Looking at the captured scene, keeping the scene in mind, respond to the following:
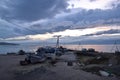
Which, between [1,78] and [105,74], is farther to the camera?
[1,78]

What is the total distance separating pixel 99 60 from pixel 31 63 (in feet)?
34.4

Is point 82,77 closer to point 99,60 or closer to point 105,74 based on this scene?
point 105,74

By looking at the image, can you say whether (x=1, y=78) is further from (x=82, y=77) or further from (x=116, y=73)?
(x=116, y=73)

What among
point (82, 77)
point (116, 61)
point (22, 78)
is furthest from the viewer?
point (116, 61)

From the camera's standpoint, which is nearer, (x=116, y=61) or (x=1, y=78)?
(x=1, y=78)

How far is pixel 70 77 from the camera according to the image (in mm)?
23453

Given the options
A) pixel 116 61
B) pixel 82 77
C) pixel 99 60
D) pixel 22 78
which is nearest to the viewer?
pixel 82 77

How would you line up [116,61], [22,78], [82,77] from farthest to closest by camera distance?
1. [116,61]
2. [22,78]
3. [82,77]

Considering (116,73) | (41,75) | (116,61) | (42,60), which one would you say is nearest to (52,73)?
(41,75)

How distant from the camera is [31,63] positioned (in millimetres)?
36812

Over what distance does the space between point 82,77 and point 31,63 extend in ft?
50.5

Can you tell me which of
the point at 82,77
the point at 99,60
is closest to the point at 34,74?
the point at 82,77

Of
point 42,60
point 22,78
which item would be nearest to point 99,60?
point 42,60

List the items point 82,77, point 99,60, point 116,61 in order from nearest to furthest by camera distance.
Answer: point 82,77 → point 116,61 → point 99,60
